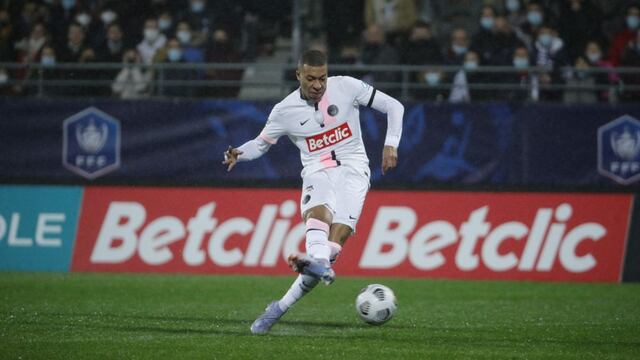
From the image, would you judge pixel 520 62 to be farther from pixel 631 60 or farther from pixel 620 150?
pixel 620 150

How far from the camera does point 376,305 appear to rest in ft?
31.8

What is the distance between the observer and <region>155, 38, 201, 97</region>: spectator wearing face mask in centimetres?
1739

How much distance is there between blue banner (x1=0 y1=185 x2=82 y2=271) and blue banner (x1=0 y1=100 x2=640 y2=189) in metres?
0.42

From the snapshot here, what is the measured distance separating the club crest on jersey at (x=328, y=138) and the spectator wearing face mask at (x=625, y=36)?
9.44 meters

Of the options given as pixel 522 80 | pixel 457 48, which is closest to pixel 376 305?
pixel 522 80

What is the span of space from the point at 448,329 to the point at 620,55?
31.4 feet

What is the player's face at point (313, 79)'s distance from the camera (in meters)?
9.73

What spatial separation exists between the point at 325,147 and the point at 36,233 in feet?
26.1

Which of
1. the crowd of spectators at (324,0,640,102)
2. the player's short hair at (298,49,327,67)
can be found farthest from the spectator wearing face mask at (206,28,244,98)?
the player's short hair at (298,49,327,67)

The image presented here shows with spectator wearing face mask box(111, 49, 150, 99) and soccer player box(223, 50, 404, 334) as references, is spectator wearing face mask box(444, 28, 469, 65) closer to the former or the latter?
spectator wearing face mask box(111, 49, 150, 99)

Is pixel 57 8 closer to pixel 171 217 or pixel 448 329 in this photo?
pixel 171 217

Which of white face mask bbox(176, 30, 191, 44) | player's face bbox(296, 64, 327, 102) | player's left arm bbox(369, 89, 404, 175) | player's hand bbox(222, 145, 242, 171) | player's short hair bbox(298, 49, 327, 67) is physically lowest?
white face mask bbox(176, 30, 191, 44)

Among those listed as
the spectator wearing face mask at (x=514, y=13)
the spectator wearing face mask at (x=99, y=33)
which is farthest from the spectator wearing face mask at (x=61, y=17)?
the spectator wearing face mask at (x=514, y=13)

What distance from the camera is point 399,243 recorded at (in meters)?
16.4
